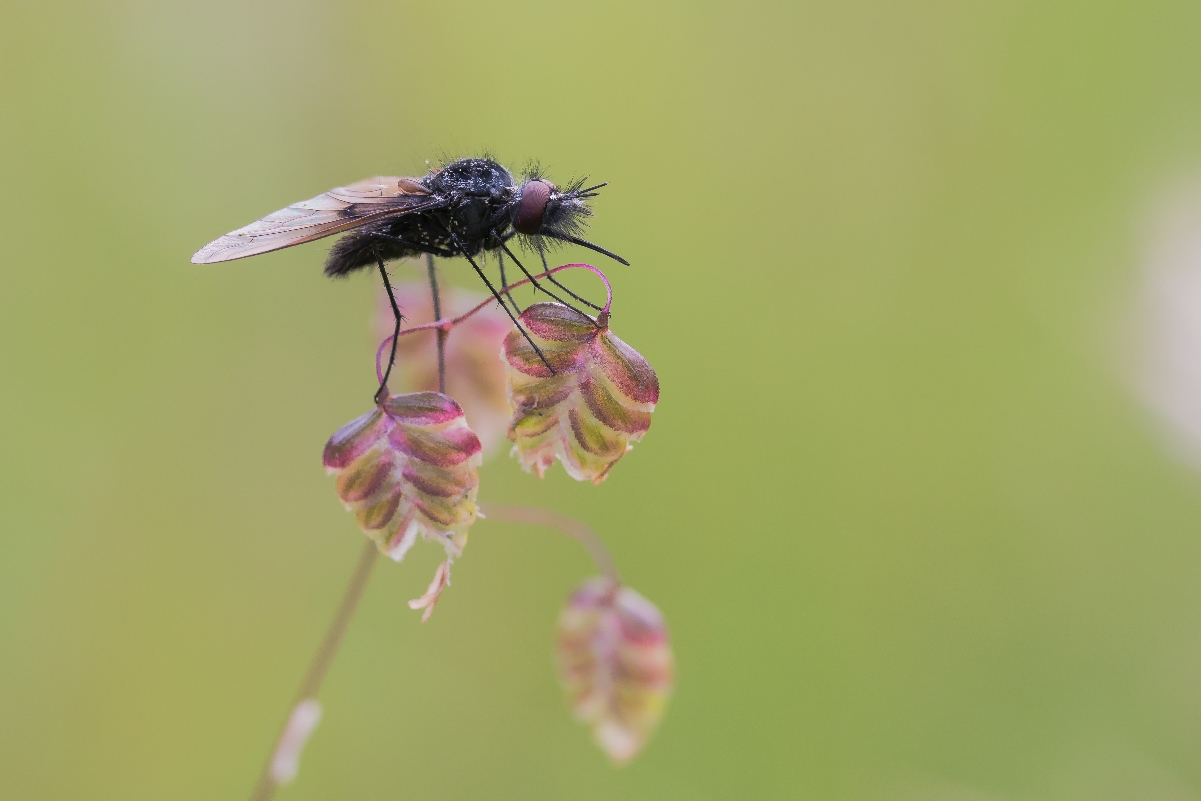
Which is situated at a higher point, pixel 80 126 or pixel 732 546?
pixel 80 126

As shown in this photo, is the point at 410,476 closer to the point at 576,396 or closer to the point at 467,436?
the point at 467,436

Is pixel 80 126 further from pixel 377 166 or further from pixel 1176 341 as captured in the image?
pixel 1176 341

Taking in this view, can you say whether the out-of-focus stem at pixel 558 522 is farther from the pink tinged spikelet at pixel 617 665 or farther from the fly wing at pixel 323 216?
the fly wing at pixel 323 216

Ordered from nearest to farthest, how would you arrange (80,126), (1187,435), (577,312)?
1. (577,312)
2. (1187,435)
3. (80,126)

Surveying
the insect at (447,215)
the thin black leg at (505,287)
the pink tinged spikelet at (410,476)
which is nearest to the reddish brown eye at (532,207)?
the insect at (447,215)

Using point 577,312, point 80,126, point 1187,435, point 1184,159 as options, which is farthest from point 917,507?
point 80,126

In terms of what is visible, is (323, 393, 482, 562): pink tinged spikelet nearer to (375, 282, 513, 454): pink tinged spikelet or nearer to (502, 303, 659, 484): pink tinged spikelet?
(502, 303, 659, 484): pink tinged spikelet

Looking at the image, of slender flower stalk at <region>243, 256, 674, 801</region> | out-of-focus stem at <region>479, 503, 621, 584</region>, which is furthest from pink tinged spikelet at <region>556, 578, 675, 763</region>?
slender flower stalk at <region>243, 256, 674, 801</region>
